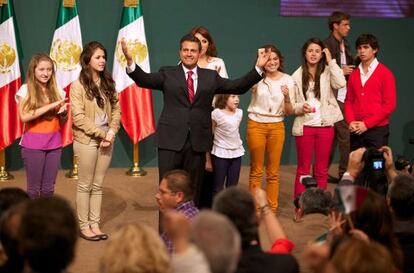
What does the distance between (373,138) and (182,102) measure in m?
1.67

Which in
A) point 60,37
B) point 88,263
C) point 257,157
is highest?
point 60,37

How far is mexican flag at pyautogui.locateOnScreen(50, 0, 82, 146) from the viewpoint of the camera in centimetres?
667

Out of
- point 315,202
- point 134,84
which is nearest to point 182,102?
point 315,202

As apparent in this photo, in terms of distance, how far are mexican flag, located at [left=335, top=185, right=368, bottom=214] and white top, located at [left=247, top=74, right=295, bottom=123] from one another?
2579mm

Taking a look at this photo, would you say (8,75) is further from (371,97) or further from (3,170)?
(371,97)

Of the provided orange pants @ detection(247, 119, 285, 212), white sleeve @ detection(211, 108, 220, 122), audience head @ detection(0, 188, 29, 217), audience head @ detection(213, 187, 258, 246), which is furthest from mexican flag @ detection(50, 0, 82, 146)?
audience head @ detection(213, 187, 258, 246)

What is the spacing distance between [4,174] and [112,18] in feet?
5.92

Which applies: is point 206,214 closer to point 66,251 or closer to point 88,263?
point 66,251

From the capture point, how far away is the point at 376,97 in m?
5.59

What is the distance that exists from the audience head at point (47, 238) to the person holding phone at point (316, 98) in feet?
11.5

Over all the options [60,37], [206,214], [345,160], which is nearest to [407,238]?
[206,214]

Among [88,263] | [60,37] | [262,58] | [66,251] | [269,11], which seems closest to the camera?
[66,251]

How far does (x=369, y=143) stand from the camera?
18.4 ft

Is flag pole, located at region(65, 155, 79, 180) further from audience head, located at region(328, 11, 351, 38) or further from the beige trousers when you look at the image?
audience head, located at region(328, 11, 351, 38)
